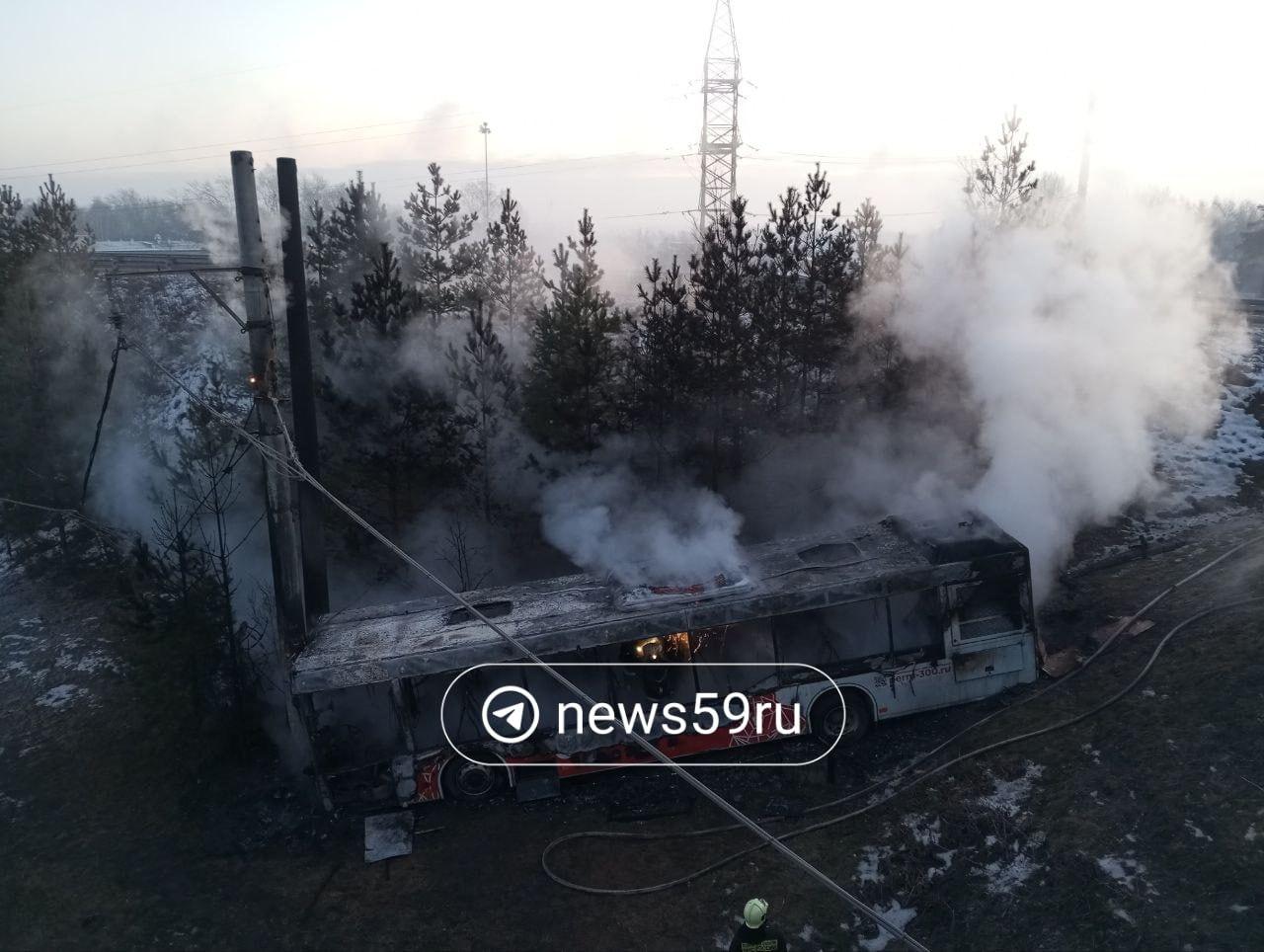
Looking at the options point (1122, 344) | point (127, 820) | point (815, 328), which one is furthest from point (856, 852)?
point (1122, 344)

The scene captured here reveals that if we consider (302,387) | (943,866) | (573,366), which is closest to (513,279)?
(573,366)

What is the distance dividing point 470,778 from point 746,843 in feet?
9.81

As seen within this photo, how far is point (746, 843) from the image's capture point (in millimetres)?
7742

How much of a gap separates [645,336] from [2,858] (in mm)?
11320

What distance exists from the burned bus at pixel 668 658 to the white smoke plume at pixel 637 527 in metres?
0.45

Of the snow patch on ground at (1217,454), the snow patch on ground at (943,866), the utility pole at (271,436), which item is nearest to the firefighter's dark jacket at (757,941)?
the snow patch on ground at (943,866)

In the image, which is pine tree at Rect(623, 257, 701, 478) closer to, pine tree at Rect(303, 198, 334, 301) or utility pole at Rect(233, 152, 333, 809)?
utility pole at Rect(233, 152, 333, 809)

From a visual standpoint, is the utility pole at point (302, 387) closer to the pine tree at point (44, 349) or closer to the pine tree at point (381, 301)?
the pine tree at point (381, 301)

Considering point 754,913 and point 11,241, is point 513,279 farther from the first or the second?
point 754,913

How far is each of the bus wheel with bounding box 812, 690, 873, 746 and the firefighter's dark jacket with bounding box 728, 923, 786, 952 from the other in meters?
3.86

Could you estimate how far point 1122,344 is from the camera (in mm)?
13883

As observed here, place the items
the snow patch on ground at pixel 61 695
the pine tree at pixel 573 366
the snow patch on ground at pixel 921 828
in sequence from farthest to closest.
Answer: the pine tree at pixel 573 366 < the snow patch on ground at pixel 61 695 < the snow patch on ground at pixel 921 828

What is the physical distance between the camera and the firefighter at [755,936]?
5297 millimetres

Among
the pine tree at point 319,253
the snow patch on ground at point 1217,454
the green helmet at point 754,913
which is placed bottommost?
the green helmet at point 754,913
